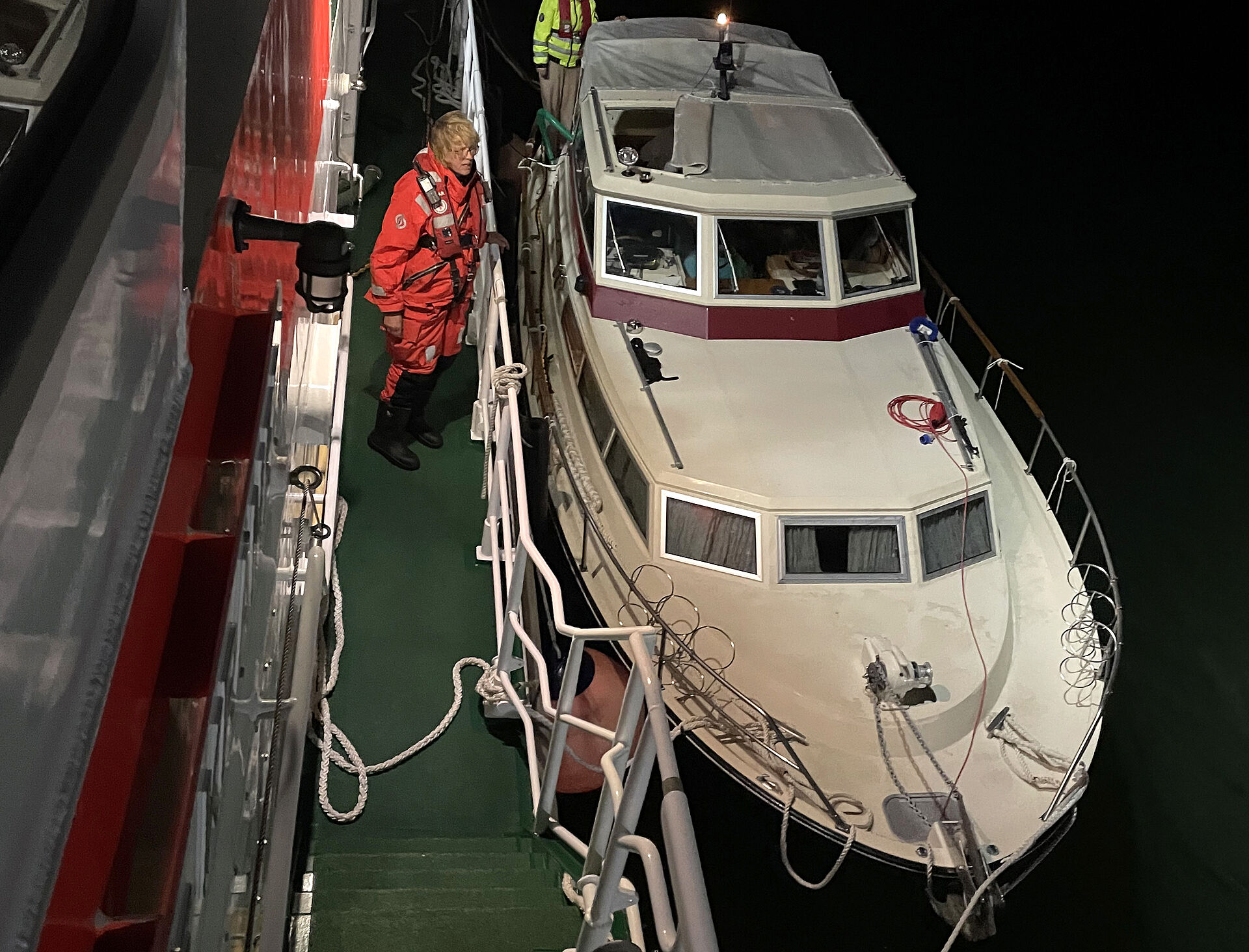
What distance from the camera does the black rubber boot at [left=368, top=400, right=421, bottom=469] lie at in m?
4.66

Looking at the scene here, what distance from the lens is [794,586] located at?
4.10 metres

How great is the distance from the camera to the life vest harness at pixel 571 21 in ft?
22.1

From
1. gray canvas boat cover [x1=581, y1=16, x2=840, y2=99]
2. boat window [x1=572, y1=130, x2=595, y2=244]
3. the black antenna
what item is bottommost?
boat window [x1=572, y1=130, x2=595, y2=244]

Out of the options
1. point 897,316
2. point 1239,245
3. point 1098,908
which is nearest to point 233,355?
point 897,316

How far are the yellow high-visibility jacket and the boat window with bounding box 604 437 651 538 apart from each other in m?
3.51

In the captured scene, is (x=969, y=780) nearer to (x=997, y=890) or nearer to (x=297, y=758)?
(x=997, y=890)

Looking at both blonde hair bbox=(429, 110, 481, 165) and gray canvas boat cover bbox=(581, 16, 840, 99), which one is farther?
gray canvas boat cover bbox=(581, 16, 840, 99)

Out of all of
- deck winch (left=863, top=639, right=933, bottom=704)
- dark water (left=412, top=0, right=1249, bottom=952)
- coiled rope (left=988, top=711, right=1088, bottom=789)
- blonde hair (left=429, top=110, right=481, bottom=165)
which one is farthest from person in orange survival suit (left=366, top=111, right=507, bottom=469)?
coiled rope (left=988, top=711, right=1088, bottom=789)

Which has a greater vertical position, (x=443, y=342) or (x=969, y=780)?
(x=443, y=342)

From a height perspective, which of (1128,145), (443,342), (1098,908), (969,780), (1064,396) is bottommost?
(1098,908)

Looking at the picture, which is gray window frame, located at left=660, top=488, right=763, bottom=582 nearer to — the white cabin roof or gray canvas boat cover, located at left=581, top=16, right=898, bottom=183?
the white cabin roof

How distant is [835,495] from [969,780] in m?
1.15

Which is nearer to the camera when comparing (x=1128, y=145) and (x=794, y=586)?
(x=794, y=586)

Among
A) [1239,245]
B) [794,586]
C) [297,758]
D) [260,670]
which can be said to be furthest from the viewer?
[1239,245]
